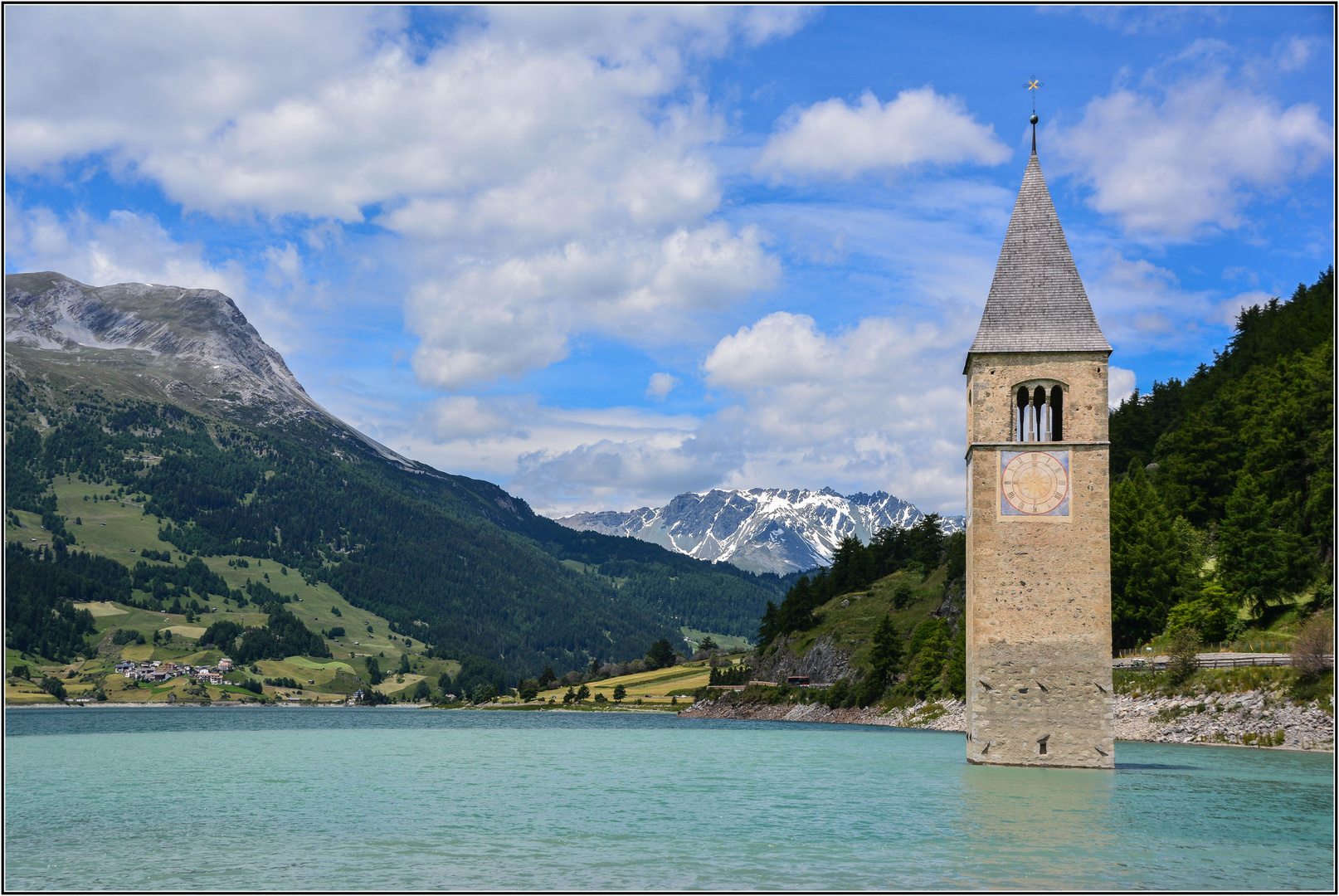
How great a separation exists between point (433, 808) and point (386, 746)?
44442 mm

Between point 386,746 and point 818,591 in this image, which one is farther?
point 818,591

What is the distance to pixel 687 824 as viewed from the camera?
3022cm

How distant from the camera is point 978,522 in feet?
136

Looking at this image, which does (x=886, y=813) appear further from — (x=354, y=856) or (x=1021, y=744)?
(x=354, y=856)

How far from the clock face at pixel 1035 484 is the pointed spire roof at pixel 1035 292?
407 centimetres

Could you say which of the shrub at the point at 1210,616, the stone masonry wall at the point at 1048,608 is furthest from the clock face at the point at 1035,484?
the shrub at the point at 1210,616

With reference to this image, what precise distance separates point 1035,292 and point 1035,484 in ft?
24.6

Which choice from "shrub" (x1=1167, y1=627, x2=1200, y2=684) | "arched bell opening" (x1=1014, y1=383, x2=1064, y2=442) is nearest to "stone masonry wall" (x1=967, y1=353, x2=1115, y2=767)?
"arched bell opening" (x1=1014, y1=383, x2=1064, y2=442)

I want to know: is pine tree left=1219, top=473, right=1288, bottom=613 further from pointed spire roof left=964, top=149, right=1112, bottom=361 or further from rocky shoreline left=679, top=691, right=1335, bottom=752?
pointed spire roof left=964, top=149, right=1112, bottom=361

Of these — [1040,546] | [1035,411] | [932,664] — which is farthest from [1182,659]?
[932,664]

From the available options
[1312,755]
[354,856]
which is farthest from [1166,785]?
[354,856]

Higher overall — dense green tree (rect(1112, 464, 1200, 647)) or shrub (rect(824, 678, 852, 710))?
dense green tree (rect(1112, 464, 1200, 647))

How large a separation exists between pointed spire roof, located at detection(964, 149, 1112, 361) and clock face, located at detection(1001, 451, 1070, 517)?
4071mm

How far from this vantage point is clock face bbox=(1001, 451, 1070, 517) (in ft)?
135
